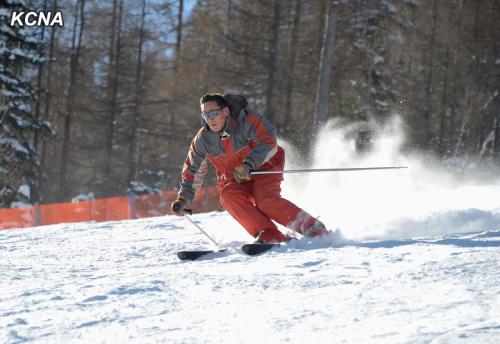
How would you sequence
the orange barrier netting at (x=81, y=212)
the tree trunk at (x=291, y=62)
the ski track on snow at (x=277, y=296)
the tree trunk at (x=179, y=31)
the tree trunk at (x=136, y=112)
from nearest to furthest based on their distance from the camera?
the ski track on snow at (x=277, y=296)
the orange barrier netting at (x=81, y=212)
the tree trunk at (x=291, y=62)
the tree trunk at (x=136, y=112)
the tree trunk at (x=179, y=31)

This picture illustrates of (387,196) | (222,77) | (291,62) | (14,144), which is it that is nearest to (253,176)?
(387,196)

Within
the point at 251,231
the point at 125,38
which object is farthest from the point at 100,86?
the point at 251,231

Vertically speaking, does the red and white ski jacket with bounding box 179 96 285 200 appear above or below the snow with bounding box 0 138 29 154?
below

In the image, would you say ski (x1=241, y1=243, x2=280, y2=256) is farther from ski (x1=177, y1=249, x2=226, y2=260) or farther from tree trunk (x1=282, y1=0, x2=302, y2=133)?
tree trunk (x1=282, y1=0, x2=302, y2=133)

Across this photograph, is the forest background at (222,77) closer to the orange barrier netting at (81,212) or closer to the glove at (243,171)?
the orange barrier netting at (81,212)

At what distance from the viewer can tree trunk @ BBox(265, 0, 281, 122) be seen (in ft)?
61.3

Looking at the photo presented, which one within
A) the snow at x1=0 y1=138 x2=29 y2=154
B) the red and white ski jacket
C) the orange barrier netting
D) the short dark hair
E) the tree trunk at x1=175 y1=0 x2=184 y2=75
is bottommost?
the orange barrier netting

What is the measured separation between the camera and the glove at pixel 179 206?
5.50 m

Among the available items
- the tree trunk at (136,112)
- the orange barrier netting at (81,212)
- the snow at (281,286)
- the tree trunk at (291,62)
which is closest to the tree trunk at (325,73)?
the tree trunk at (291,62)

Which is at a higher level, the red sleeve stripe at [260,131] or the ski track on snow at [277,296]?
the red sleeve stripe at [260,131]

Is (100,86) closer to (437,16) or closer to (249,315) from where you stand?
(437,16)

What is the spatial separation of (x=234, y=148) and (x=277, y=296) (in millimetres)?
2255

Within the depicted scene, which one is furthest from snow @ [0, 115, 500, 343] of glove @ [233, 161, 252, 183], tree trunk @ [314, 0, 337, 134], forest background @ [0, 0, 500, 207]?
tree trunk @ [314, 0, 337, 134]

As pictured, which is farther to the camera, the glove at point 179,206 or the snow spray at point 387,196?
the glove at point 179,206
